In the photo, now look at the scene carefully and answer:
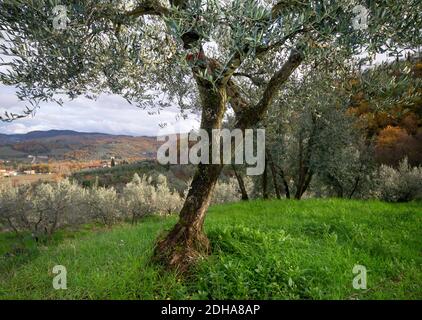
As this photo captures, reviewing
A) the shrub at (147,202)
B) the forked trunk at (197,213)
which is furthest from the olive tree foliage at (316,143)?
the forked trunk at (197,213)

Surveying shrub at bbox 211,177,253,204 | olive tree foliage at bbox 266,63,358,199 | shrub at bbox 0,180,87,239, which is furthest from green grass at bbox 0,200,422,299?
shrub at bbox 211,177,253,204

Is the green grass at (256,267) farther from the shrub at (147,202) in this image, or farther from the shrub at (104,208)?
Answer: the shrub at (147,202)

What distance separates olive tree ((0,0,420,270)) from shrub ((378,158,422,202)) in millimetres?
16239

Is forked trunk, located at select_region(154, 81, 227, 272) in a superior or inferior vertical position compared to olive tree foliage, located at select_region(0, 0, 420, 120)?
inferior

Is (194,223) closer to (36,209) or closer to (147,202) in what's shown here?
(36,209)

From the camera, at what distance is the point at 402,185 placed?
21.2 m

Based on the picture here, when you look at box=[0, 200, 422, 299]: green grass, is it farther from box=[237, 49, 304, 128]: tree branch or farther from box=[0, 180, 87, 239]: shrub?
box=[0, 180, 87, 239]: shrub

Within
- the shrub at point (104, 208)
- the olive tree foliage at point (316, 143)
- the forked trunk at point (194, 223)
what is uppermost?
the olive tree foliage at point (316, 143)

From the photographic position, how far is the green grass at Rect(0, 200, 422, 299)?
6418mm

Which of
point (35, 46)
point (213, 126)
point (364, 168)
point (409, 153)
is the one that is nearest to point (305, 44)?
point (213, 126)

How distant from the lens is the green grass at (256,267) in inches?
253

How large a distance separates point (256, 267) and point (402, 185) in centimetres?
1780

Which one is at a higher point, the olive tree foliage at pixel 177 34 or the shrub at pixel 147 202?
the olive tree foliage at pixel 177 34

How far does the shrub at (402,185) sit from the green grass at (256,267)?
1119 cm
